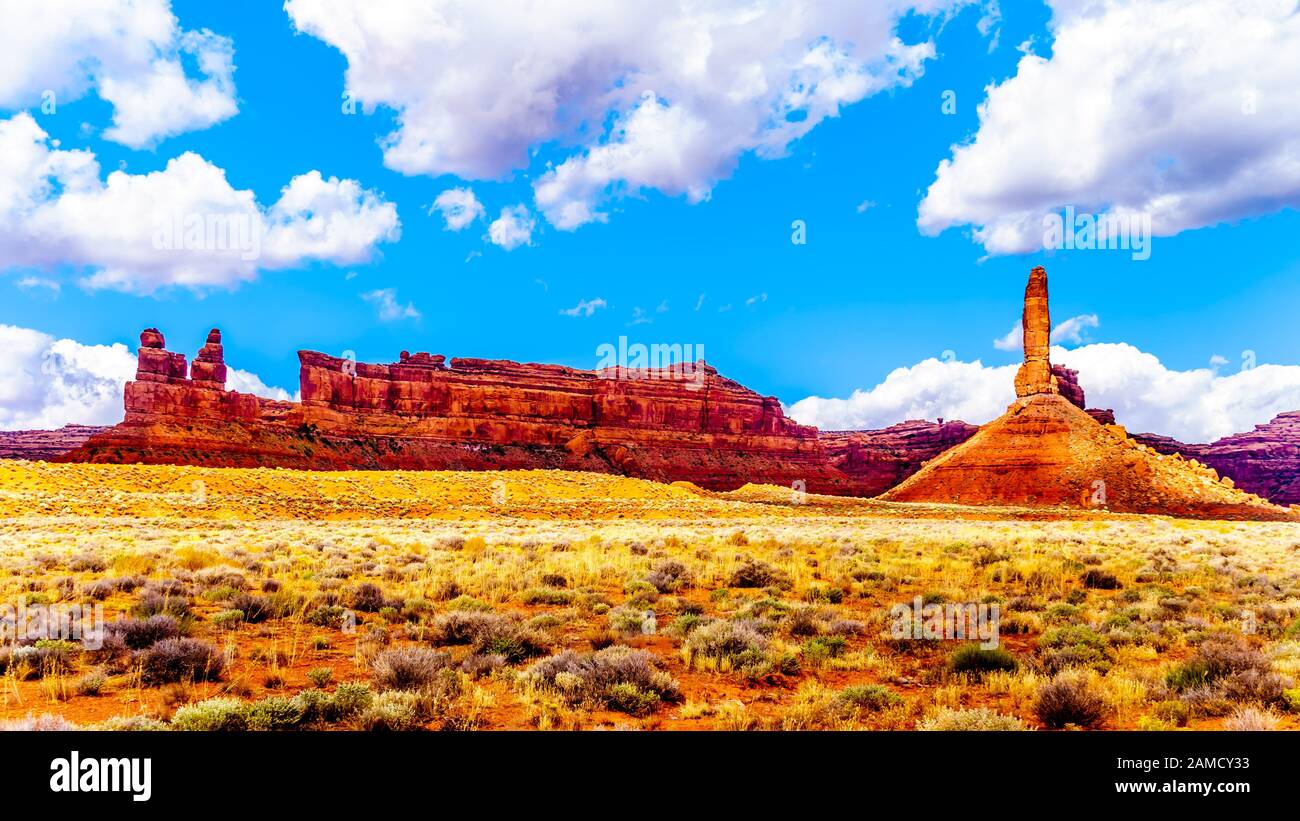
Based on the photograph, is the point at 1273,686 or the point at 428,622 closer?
the point at 1273,686

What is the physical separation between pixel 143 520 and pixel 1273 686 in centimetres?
3251

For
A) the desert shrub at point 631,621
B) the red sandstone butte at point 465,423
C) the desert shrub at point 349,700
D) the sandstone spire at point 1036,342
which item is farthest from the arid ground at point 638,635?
the red sandstone butte at point 465,423

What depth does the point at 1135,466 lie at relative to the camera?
56906 millimetres

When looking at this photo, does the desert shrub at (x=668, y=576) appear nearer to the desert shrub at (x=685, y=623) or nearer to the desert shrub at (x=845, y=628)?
the desert shrub at (x=685, y=623)

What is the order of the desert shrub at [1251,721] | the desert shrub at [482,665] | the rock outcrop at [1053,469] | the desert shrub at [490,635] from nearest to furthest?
the desert shrub at [1251,721] < the desert shrub at [482,665] < the desert shrub at [490,635] < the rock outcrop at [1053,469]

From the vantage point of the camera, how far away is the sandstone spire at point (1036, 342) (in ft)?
227

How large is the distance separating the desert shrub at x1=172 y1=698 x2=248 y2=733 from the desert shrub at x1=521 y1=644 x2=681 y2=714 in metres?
2.39

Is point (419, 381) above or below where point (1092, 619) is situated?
above

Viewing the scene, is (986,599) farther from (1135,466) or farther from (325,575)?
(1135,466)

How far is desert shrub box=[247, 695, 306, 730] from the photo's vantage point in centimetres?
547

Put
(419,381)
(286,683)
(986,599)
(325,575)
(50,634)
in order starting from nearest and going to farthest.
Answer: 1. (286,683)
2. (50,634)
3. (986,599)
4. (325,575)
5. (419,381)

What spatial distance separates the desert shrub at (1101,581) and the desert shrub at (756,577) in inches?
239

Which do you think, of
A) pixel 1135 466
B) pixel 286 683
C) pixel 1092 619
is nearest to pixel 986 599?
pixel 1092 619
